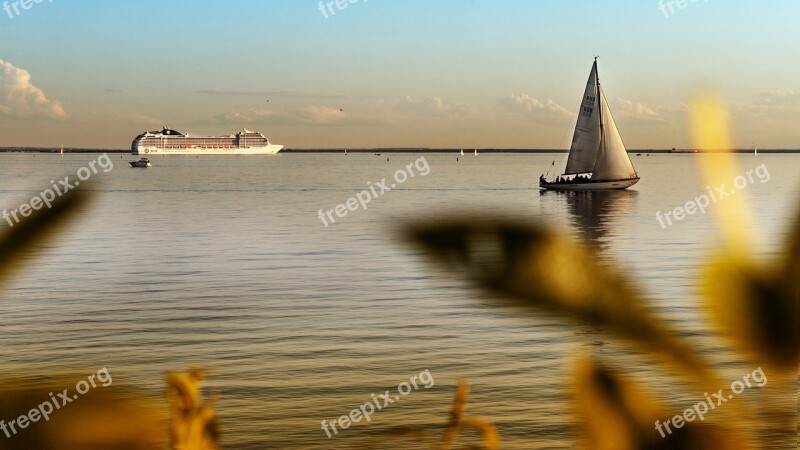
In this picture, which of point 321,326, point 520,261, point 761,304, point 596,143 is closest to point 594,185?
point 596,143

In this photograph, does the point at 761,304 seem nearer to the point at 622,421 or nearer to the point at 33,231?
the point at 622,421

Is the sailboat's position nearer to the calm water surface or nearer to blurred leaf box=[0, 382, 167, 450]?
the calm water surface

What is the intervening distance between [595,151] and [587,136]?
1504mm

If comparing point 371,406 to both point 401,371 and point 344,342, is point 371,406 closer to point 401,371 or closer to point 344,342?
point 401,371

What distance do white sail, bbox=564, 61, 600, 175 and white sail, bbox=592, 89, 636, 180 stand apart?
603mm

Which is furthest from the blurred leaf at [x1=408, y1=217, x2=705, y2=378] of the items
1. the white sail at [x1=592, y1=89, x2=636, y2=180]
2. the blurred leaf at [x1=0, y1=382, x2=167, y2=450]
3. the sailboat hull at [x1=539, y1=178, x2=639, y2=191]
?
the sailboat hull at [x1=539, y1=178, x2=639, y2=191]

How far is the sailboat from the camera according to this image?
66562 mm

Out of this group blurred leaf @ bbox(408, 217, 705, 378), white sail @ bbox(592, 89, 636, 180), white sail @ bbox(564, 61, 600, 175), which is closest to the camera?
blurred leaf @ bbox(408, 217, 705, 378)

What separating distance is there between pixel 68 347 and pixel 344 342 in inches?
189

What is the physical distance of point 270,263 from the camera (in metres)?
31.9

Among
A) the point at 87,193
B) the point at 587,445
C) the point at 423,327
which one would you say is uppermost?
the point at 87,193

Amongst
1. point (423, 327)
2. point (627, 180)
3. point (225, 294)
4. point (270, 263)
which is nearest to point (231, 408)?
point (423, 327)

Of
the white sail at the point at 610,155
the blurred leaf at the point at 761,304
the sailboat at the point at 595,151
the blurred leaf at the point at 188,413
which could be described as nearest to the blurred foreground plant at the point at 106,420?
the blurred leaf at the point at 188,413

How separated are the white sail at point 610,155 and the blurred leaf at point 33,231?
67.7 meters
